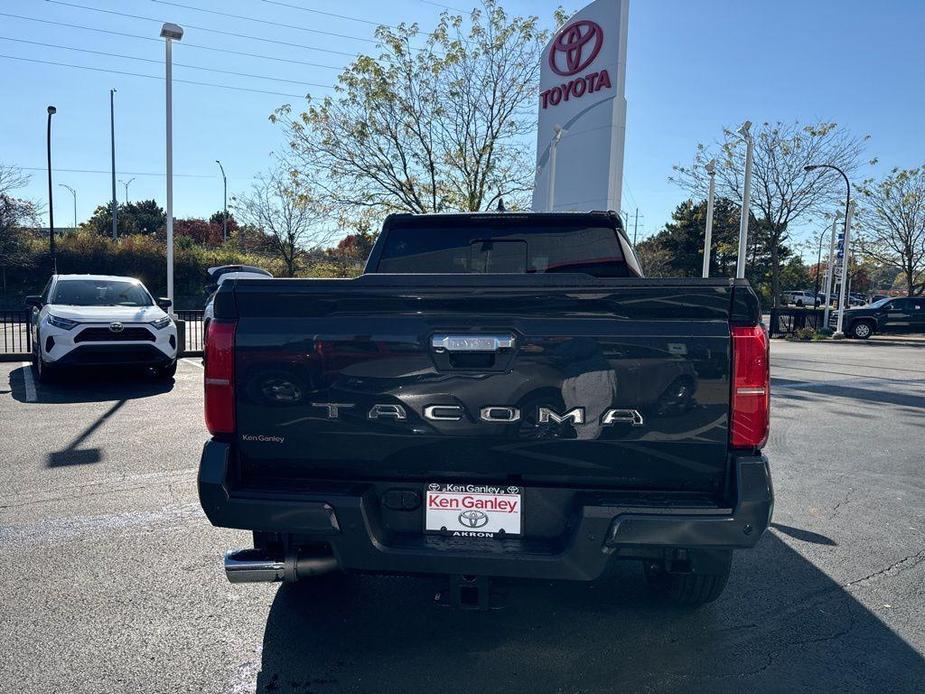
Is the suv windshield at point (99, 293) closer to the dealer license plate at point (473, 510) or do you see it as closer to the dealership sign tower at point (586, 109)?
the dealership sign tower at point (586, 109)

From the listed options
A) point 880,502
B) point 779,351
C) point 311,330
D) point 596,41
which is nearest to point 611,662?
point 311,330

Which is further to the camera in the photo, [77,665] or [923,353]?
[923,353]

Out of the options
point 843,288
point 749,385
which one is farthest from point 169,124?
point 843,288

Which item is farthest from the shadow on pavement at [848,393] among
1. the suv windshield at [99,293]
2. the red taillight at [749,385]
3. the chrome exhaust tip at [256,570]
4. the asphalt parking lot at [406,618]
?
the suv windshield at [99,293]

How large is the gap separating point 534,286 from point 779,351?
67.3 feet

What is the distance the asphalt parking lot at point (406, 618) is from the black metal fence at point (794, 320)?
25762 millimetres

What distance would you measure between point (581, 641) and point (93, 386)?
9.53 m

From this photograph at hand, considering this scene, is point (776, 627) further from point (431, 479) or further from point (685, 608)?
point (431, 479)

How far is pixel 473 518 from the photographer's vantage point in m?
2.60

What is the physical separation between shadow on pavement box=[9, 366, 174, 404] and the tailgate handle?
320 inches

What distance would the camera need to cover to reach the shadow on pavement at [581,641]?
2.74 metres

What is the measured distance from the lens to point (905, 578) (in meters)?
3.87

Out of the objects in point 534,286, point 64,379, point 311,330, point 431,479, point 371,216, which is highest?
point 371,216

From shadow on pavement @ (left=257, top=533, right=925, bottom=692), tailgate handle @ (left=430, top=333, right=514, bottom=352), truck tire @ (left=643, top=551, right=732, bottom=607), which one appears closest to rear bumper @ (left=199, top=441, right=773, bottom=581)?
shadow on pavement @ (left=257, top=533, right=925, bottom=692)
